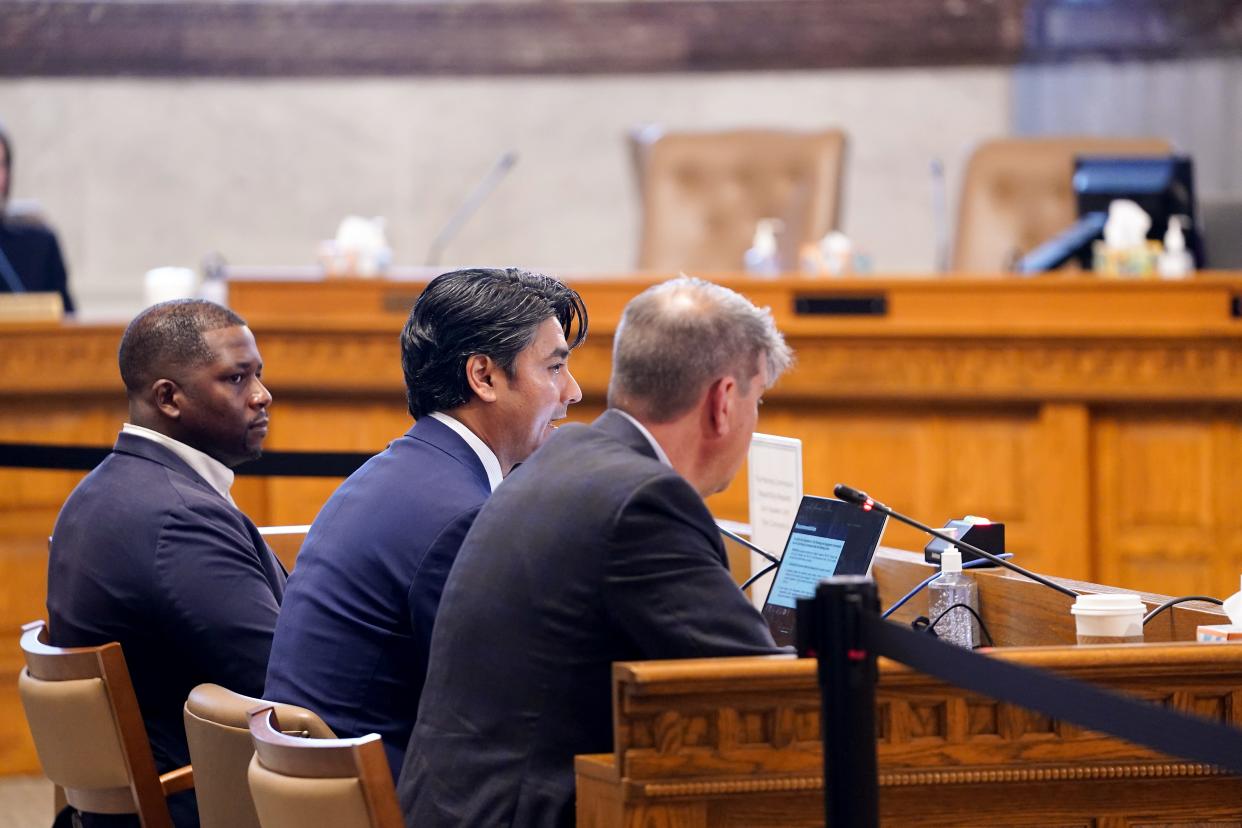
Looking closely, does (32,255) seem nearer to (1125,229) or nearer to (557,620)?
(1125,229)

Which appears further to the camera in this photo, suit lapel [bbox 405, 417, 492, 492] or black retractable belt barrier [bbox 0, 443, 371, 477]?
black retractable belt barrier [bbox 0, 443, 371, 477]

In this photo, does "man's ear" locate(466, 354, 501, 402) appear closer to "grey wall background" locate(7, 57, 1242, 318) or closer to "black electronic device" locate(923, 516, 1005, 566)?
"black electronic device" locate(923, 516, 1005, 566)

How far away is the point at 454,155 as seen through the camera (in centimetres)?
791

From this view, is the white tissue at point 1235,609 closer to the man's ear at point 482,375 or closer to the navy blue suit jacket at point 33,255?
the man's ear at point 482,375

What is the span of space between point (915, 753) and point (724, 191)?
4.72 m

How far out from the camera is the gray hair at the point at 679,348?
2.07 m

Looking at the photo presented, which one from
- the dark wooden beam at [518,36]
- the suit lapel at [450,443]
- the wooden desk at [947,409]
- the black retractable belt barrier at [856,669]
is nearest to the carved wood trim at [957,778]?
the black retractable belt barrier at [856,669]

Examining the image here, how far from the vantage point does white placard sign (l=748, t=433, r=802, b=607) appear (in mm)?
2930

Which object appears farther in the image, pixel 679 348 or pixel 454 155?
pixel 454 155

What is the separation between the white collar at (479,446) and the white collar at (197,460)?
0.52 metres

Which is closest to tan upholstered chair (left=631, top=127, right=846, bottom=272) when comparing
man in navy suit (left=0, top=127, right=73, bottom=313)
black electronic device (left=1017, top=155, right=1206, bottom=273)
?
black electronic device (left=1017, top=155, right=1206, bottom=273)

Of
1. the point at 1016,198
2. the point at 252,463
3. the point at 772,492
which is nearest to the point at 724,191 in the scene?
the point at 1016,198

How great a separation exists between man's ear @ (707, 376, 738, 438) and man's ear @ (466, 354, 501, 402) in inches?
21.8

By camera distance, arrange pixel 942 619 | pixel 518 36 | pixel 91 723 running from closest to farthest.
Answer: pixel 91 723
pixel 942 619
pixel 518 36
